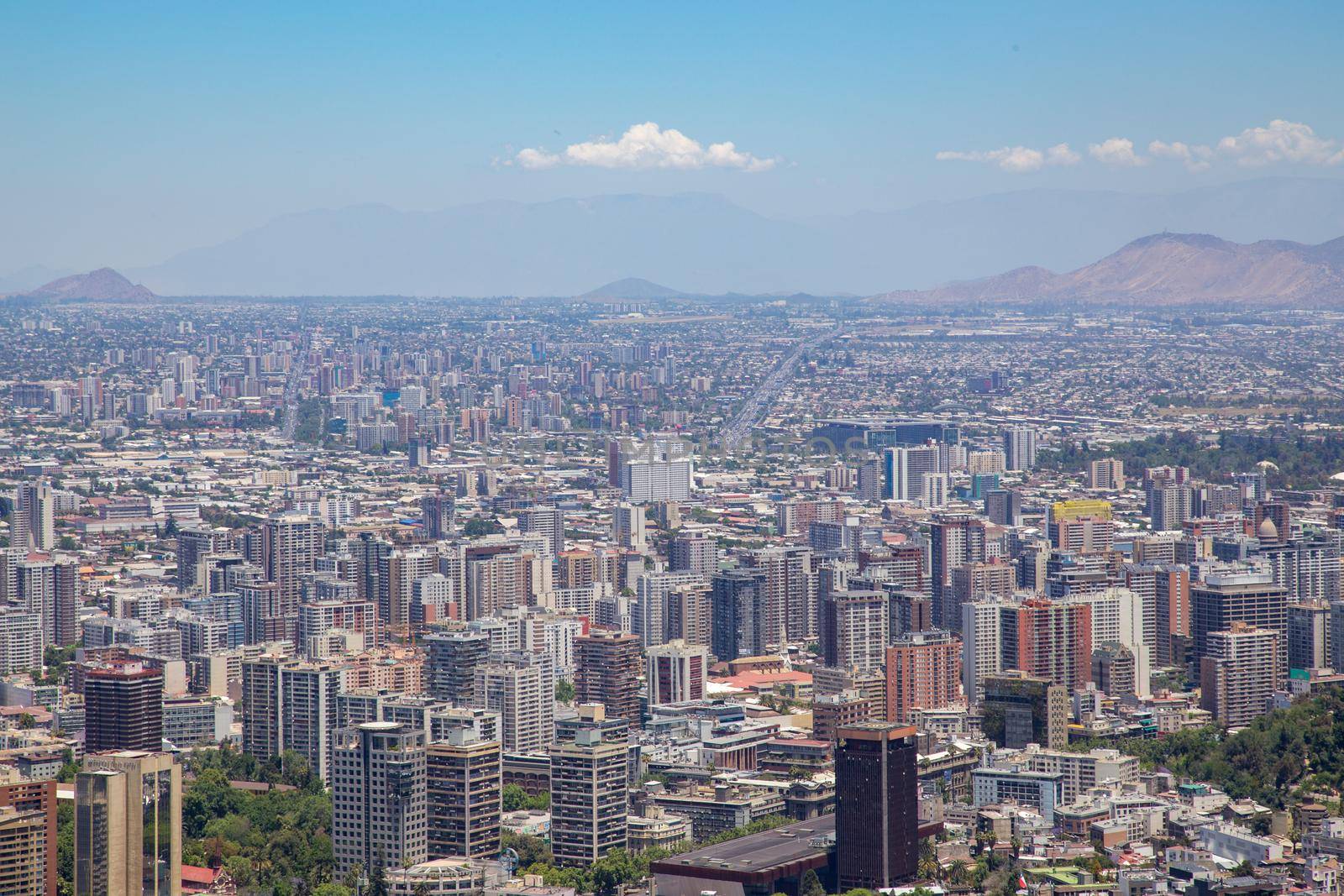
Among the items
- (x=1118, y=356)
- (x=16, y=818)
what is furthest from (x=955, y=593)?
(x=1118, y=356)

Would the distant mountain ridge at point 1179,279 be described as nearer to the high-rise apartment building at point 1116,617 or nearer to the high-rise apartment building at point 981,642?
the high-rise apartment building at point 1116,617

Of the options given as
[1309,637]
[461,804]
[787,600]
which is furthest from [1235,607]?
[461,804]

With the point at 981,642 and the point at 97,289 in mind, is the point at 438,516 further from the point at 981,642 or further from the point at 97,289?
the point at 97,289

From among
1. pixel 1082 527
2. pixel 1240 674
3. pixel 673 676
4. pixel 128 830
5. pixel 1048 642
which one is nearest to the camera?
pixel 128 830

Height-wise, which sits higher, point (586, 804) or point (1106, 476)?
point (1106, 476)

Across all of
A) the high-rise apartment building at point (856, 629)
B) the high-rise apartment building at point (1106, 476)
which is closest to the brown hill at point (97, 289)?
the high-rise apartment building at point (1106, 476)

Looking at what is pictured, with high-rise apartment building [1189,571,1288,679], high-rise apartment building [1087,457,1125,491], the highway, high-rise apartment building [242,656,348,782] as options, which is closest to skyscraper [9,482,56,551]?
high-rise apartment building [242,656,348,782]
